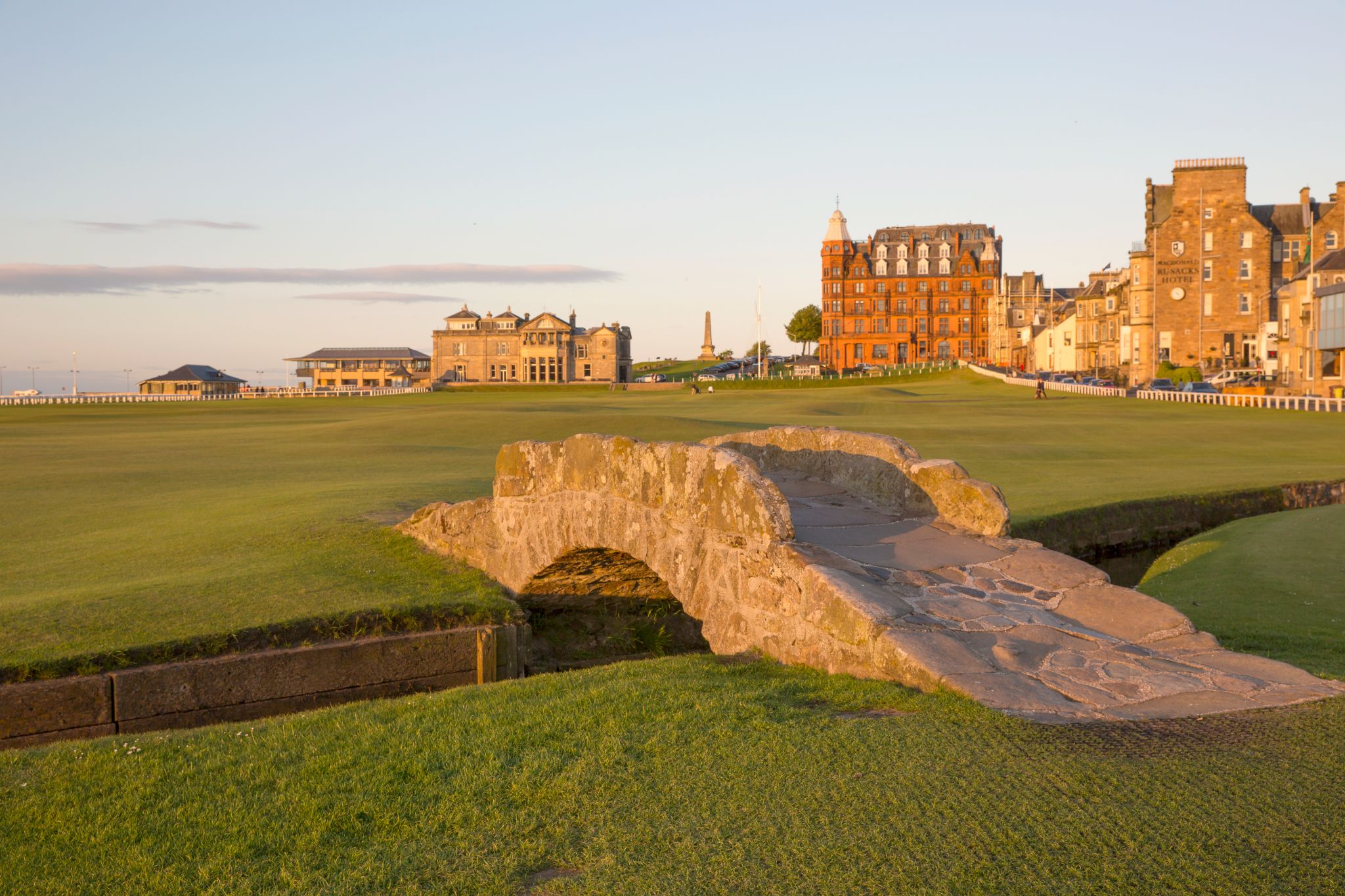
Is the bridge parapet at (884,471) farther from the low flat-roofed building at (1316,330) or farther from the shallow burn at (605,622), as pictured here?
the low flat-roofed building at (1316,330)

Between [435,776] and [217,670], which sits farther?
[217,670]

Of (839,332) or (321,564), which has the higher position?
(839,332)

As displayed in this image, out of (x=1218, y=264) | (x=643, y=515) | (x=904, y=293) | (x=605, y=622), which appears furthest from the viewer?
(x=904, y=293)

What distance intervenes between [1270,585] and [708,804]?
10051mm

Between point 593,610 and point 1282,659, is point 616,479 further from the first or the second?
point 1282,659

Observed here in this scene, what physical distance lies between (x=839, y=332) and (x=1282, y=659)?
5610 inches

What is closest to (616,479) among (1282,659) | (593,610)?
(593,610)

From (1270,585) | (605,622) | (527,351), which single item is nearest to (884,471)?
(605,622)

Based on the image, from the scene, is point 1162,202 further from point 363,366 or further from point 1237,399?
point 363,366

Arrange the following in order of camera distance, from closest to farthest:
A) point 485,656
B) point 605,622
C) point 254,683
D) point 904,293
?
point 254,683 → point 485,656 → point 605,622 → point 904,293

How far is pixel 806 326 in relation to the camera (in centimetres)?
18875

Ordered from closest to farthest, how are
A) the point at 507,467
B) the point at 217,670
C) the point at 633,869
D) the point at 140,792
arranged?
the point at 633,869, the point at 140,792, the point at 217,670, the point at 507,467

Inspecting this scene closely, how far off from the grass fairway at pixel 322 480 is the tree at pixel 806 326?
129140 mm

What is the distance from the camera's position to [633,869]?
4828 mm
